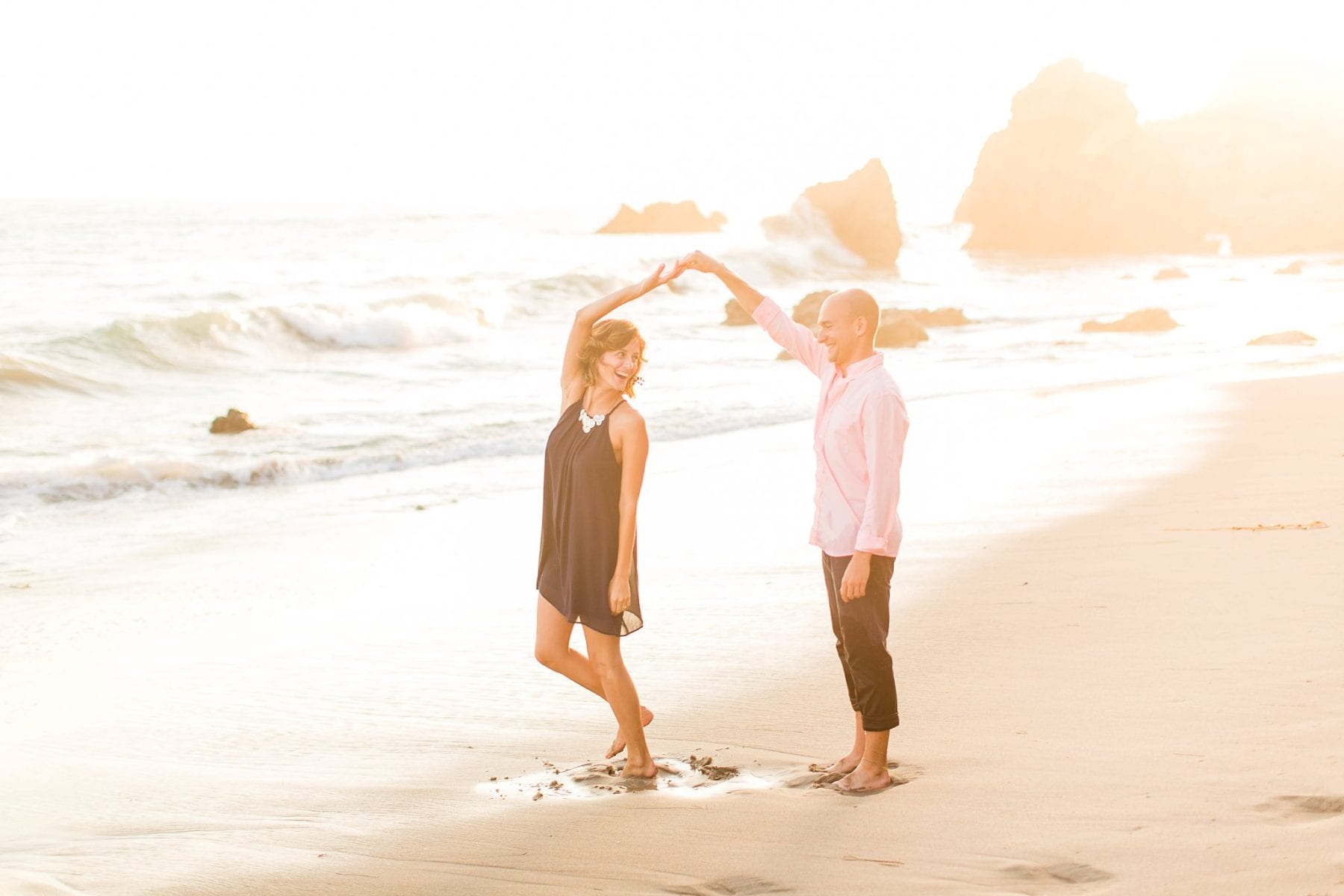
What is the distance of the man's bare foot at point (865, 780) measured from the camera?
14.1 ft

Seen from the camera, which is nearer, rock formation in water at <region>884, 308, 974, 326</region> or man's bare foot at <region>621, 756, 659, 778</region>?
man's bare foot at <region>621, 756, 659, 778</region>

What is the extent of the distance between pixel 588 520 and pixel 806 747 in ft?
3.98

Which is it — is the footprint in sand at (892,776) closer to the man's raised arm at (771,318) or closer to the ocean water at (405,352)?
the man's raised arm at (771,318)

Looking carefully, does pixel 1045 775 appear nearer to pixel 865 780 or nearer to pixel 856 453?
pixel 865 780

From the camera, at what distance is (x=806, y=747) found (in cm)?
493

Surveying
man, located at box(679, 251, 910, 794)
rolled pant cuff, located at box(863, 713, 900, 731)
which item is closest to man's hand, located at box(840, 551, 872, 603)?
man, located at box(679, 251, 910, 794)

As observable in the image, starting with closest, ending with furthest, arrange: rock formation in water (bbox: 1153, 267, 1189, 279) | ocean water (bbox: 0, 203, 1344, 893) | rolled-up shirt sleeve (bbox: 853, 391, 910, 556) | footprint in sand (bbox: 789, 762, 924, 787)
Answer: rolled-up shirt sleeve (bbox: 853, 391, 910, 556) → footprint in sand (bbox: 789, 762, 924, 787) → ocean water (bbox: 0, 203, 1344, 893) → rock formation in water (bbox: 1153, 267, 1189, 279)

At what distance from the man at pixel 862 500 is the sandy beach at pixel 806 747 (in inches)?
10.0

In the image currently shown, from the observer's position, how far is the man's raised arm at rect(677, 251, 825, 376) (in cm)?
456

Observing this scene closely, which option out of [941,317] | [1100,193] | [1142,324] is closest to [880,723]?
[1142,324]

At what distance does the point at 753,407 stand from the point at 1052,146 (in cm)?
7341

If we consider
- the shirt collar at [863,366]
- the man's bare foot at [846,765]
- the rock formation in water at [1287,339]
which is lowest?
the man's bare foot at [846,765]

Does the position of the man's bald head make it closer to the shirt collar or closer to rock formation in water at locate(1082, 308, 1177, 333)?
the shirt collar

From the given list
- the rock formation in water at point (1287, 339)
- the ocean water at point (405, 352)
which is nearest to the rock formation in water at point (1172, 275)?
the ocean water at point (405, 352)
